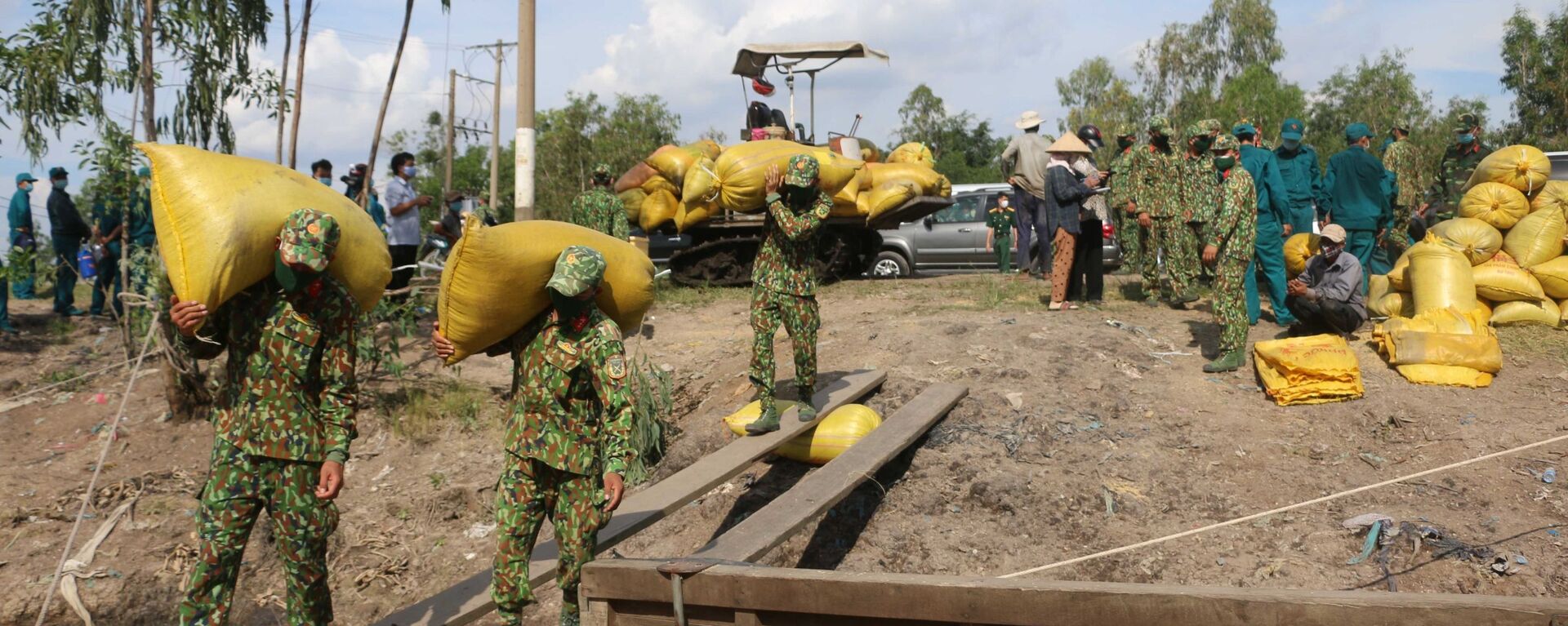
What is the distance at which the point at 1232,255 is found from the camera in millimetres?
Result: 6965

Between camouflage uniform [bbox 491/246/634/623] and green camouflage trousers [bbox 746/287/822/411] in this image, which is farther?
green camouflage trousers [bbox 746/287/822/411]

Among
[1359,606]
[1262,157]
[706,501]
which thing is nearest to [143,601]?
[706,501]

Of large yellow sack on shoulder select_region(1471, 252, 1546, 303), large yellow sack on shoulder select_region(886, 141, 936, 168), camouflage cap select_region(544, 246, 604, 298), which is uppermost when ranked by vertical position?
large yellow sack on shoulder select_region(886, 141, 936, 168)

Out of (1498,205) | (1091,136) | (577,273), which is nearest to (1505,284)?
(1498,205)

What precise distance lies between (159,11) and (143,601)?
421 cm

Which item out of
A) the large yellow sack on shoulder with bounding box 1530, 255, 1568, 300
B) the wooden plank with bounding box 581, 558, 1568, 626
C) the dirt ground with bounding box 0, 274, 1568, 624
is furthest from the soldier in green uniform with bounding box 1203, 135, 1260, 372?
the wooden plank with bounding box 581, 558, 1568, 626

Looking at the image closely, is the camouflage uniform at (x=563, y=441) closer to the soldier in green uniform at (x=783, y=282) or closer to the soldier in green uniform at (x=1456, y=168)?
the soldier in green uniform at (x=783, y=282)

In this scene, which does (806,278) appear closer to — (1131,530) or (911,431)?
(911,431)

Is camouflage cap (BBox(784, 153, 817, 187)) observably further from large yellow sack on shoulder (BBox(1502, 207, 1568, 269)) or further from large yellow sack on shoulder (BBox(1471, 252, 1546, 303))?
large yellow sack on shoulder (BBox(1502, 207, 1568, 269))

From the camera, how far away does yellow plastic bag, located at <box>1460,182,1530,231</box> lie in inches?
323

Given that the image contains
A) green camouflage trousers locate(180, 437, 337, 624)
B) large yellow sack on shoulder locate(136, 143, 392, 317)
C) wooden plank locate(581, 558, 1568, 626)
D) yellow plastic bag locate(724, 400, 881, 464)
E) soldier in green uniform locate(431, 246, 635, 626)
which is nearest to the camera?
wooden plank locate(581, 558, 1568, 626)

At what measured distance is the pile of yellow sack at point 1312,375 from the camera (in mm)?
6527

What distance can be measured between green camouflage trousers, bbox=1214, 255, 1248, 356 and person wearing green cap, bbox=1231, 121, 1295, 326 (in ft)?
4.37

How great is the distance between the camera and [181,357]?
23.6 feet
